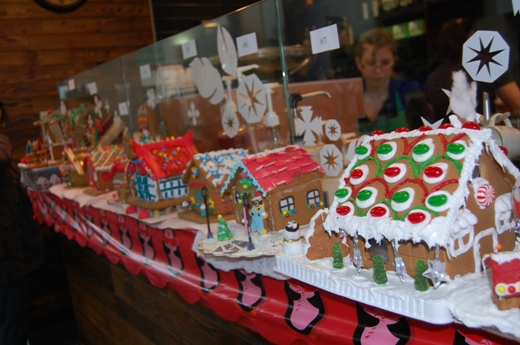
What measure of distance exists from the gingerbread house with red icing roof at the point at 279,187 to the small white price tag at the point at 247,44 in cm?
64

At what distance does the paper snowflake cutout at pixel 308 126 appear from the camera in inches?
70.2

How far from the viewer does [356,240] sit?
987 millimetres

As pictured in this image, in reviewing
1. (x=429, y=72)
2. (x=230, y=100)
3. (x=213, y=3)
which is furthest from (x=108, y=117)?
(x=429, y=72)

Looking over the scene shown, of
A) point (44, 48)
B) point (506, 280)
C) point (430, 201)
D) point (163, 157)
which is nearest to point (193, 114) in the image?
point (163, 157)

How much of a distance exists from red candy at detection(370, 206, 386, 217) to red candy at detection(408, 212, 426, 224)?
7cm

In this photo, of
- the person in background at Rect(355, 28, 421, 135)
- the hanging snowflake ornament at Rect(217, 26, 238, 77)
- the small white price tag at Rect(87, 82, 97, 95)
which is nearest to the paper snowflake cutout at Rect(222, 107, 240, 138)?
the hanging snowflake ornament at Rect(217, 26, 238, 77)

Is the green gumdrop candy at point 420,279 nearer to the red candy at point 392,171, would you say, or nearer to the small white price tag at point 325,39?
the red candy at point 392,171

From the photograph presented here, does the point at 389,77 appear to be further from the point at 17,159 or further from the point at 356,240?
the point at 17,159

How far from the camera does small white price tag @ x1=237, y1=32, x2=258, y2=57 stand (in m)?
1.98

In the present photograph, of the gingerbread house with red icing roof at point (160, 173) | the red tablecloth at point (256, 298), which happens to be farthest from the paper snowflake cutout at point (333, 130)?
the gingerbread house with red icing roof at point (160, 173)

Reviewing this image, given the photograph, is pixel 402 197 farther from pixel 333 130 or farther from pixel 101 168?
pixel 101 168

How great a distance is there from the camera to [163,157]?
2.14 meters

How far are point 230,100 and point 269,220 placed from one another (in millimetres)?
874

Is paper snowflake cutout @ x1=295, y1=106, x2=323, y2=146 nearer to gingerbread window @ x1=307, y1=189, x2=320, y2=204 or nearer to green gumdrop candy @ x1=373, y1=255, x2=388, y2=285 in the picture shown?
gingerbread window @ x1=307, y1=189, x2=320, y2=204
